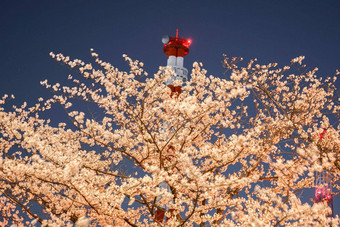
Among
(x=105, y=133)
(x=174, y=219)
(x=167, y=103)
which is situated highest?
(x=167, y=103)

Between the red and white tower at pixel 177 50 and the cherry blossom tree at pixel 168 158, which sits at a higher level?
the red and white tower at pixel 177 50

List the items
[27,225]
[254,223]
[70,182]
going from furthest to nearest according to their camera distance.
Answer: [27,225], [70,182], [254,223]

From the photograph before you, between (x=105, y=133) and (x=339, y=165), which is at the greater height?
(x=105, y=133)

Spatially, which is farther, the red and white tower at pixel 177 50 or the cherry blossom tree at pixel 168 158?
the red and white tower at pixel 177 50

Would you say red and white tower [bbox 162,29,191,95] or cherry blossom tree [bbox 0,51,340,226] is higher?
red and white tower [bbox 162,29,191,95]

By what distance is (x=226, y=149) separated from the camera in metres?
5.92

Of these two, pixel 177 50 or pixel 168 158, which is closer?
pixel 168 158

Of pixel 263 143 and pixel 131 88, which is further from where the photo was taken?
pixel 263 143

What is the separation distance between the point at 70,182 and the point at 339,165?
17.8 ft

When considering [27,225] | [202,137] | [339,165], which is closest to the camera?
[339,165]

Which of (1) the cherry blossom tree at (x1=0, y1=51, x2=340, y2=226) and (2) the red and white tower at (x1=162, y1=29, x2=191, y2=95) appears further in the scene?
(2) the red and white tower at (x1=162, y1=29, x2=191, y2=95)

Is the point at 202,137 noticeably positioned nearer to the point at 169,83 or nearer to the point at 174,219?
the point at 174,219

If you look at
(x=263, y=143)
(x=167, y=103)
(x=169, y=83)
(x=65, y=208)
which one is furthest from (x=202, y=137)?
(x=169, y=83)

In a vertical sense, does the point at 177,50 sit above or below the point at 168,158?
above
